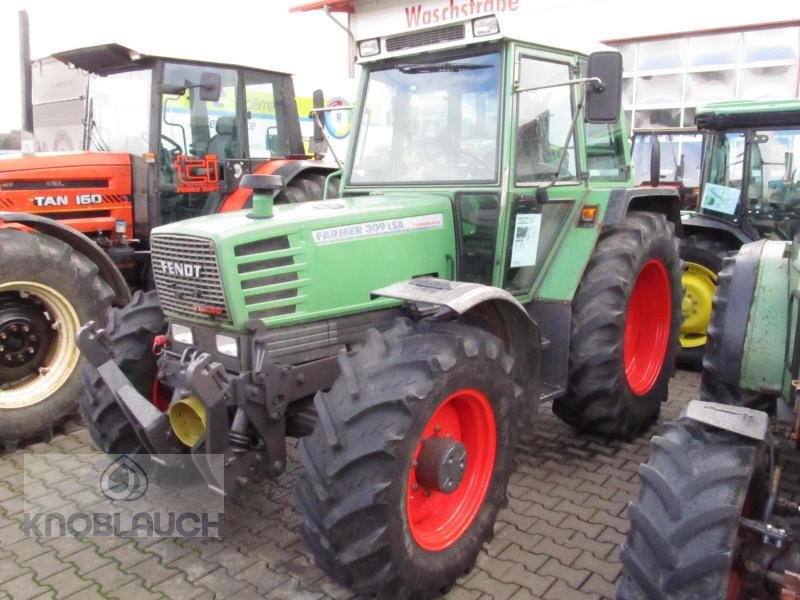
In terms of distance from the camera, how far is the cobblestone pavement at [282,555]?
114 inches

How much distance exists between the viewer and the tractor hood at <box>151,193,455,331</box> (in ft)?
9.53

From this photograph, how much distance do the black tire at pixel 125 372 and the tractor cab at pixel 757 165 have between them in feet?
15.5

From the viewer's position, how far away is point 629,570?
214 cm

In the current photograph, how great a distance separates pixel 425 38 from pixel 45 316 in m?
2.96

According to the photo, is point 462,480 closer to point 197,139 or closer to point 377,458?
point 377,458

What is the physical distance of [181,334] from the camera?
10.6ft

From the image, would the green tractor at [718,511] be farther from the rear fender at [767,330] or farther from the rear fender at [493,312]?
the rear fender at [493,312]

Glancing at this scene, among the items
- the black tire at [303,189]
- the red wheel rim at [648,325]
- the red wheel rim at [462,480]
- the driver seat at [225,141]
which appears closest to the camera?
the red wheel rim at [462,480]

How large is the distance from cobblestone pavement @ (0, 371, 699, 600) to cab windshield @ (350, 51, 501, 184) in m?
1.69

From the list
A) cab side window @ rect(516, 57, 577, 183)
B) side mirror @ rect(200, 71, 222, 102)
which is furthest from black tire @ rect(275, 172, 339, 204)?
cab side window @ rect(516, 57, 577, 183)

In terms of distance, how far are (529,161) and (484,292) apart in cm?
105

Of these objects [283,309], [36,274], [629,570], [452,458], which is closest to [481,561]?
→ [452,458]

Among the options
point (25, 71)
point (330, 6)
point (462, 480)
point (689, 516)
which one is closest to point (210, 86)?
point (25, 71)

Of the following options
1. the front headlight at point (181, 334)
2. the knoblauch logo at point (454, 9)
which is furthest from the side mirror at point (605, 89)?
the knoblauch logo at point (454, 9)
